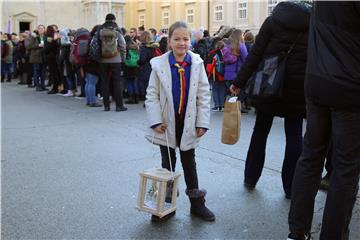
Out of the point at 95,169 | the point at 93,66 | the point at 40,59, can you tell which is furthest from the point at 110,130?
the point at 40,59

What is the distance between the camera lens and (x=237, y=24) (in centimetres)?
3023

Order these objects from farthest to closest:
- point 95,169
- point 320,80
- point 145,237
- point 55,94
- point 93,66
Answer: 1. point 55,94
2. point 93,66
3. point 95,169
4. point 145,237
5. point 320,80

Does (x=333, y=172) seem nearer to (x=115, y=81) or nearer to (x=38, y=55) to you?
(x=115, y=81)

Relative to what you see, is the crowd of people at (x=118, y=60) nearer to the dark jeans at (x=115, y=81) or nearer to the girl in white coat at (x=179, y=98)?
the dark jeans at (x=115, y=81)

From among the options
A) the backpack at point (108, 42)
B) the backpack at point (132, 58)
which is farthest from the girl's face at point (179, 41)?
the backpack at point (132, 58)

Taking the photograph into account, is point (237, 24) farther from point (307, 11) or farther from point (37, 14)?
point (307, 11)

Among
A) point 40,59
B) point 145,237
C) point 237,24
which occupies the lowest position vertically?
point 145,237

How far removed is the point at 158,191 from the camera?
3.64 m

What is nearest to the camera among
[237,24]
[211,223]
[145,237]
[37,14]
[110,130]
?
[145,237]

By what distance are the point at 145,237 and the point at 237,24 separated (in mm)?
27855

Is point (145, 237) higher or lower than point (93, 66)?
lower

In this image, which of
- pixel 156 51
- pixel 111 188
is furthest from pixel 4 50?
pixel 111 188

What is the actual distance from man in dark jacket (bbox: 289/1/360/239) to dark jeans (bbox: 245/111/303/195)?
121cm

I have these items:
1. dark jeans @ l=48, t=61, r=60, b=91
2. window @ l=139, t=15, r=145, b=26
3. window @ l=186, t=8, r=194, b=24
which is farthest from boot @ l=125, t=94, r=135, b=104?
window @ l=139, t=15, r=145, b=26
